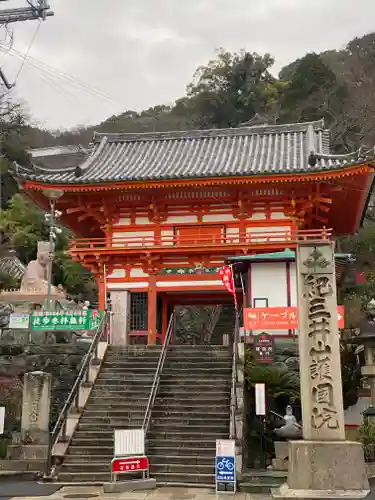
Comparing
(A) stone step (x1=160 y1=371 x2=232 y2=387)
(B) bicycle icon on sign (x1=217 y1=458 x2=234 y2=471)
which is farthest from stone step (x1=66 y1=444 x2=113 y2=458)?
(B) bicycle icon on sign (x1=217 y1=458 x2=234 y2=471)

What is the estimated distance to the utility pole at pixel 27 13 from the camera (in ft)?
82.3

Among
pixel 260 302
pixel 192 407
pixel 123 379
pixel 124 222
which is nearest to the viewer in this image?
pixel 192 407

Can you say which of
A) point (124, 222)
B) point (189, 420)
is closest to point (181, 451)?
point (189, 420)

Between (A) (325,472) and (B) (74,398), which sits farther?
(B) (74,398)

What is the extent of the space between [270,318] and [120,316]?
18.6 feet

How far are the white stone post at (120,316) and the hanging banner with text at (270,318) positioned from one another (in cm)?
476

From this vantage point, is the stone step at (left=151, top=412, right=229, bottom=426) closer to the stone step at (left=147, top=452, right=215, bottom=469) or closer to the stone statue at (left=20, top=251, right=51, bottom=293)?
the stone step at (left=147, top=452, right=215, bottom=469)

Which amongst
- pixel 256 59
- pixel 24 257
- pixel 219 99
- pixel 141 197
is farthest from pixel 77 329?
pixel 256 59

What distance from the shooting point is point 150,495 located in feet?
35.1

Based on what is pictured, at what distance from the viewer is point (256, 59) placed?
189 feet

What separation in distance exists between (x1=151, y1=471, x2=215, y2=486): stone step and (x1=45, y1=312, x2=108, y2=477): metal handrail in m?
2.54

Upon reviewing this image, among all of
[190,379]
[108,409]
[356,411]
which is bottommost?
[356,411]

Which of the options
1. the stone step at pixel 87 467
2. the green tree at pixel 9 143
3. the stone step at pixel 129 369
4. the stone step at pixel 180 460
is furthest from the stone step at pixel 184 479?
the green tree at pixel 9 143

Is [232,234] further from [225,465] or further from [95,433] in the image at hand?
[225,465]
